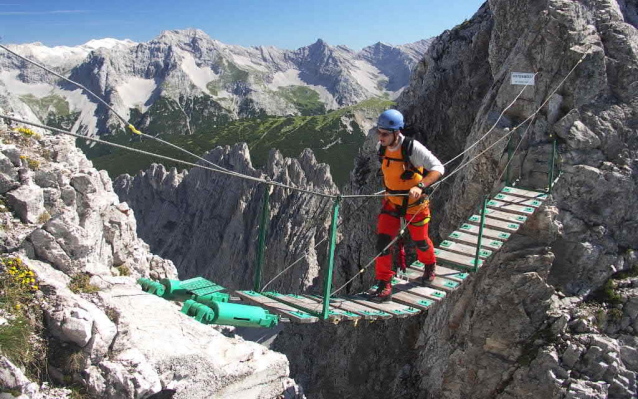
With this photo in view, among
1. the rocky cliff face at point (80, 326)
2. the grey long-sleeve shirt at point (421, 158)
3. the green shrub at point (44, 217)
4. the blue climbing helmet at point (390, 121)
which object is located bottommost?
the rocky cliff face at point (80, 326)

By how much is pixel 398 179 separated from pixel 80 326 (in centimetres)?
644

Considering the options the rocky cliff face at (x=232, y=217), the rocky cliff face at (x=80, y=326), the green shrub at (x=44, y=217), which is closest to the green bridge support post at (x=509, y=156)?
the rocky cliff face at (x=80, y=326)

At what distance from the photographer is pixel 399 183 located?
10031mm

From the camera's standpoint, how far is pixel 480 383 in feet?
48.9

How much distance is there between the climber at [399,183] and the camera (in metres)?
9.43

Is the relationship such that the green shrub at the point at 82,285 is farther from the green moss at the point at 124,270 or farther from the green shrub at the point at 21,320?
the green moss at the point at 124,270

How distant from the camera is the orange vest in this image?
984 cm

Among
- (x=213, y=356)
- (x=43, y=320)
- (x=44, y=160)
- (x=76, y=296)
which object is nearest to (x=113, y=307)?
(x=76, y=296)

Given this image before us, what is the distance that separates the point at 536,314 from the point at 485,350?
193 cm

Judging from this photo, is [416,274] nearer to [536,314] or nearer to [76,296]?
[536,314]

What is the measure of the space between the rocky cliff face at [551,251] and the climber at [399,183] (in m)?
5.45

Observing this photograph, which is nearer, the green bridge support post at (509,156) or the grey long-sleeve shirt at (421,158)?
the grey long-sleeve shirt at (421,158)

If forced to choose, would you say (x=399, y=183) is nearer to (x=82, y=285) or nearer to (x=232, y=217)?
(x=82, y=285)

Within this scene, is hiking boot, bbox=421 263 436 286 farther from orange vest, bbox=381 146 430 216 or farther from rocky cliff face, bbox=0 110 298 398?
rocky cliff face, bbox=0 110 298 398
